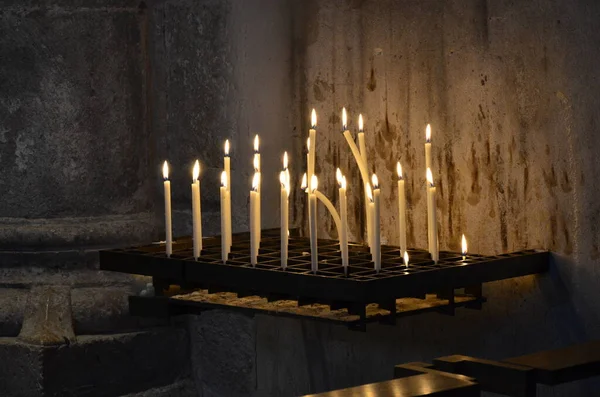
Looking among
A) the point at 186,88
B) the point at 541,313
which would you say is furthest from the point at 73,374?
the point at 541,313

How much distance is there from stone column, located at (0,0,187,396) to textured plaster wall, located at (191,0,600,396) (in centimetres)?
80

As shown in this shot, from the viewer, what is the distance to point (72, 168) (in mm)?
5816

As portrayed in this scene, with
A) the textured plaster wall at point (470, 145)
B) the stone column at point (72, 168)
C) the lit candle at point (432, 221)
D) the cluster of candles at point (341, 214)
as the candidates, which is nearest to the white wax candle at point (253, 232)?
the cluster of candles at point (341, 214)

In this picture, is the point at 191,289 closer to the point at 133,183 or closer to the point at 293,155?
the point at 293,155

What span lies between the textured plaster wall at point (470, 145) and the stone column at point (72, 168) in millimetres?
Result: 798

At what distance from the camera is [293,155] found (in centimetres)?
539

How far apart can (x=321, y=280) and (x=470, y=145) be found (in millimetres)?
889

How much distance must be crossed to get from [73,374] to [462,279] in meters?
2.05

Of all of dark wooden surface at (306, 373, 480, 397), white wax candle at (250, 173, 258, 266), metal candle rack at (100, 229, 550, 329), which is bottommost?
dark wooden surface at (306, 373, 480, 397)

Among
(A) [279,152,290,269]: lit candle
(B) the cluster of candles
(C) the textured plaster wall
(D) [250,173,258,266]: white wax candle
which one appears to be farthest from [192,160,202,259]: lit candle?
(C) the textured plaster wall

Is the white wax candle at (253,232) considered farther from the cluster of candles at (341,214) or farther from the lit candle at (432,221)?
the lit candle at (432,221)

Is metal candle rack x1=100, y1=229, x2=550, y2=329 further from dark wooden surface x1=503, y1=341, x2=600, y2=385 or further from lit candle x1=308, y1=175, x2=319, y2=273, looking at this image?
dark wooden surface x1=503, y1=341, x2=600, y2=385

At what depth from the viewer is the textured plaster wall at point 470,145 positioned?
419cm

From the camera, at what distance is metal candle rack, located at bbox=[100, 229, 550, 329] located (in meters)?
3.96
